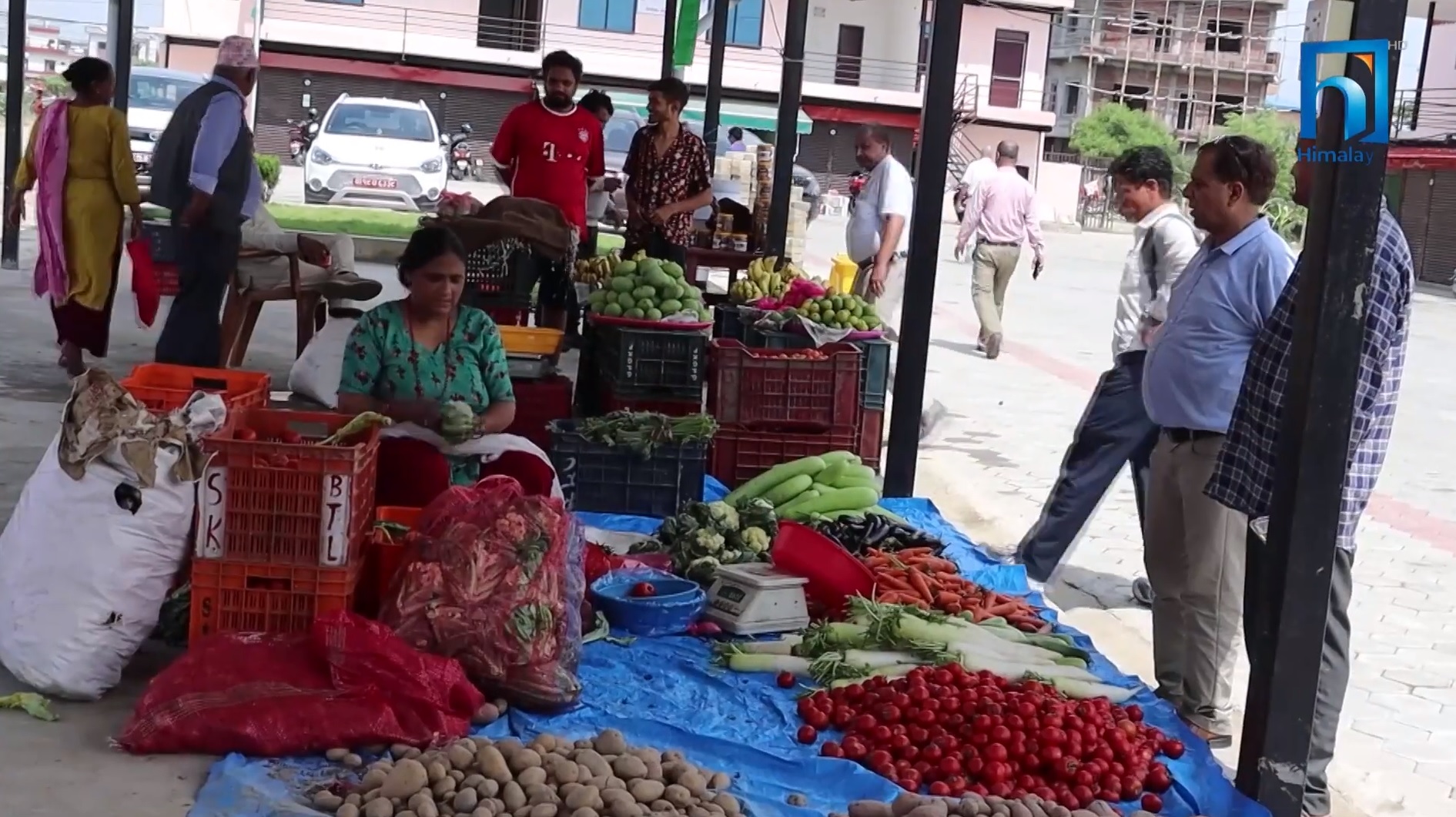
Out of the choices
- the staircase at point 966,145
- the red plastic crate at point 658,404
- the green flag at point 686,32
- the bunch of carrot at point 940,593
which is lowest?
the bunch of carrot at point 940,593

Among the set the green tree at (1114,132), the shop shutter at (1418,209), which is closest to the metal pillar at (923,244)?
the shop shutter at (1418,209)

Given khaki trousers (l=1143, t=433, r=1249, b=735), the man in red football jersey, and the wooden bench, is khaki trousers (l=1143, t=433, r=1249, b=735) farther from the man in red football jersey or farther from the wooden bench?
the wooden bench

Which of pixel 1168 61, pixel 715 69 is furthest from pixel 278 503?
pixel 1168 61

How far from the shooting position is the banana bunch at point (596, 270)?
28.4ft

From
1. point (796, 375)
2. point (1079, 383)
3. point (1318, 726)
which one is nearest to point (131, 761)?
point (1318, 726)

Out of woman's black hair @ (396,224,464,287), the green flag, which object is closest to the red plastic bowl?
woman's black hair @ (396,224,464,287)

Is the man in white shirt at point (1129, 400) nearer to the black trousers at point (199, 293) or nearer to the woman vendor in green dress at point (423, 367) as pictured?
the woman vendor in green dress at point (423, 367)

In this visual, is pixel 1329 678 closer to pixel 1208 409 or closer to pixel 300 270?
pixel 1208 409

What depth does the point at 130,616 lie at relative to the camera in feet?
13.8

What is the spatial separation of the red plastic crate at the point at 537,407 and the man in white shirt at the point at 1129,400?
2192 millimetres

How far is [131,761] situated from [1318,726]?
10.3 feet

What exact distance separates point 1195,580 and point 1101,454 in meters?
1.67

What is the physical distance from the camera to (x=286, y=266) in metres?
9.05

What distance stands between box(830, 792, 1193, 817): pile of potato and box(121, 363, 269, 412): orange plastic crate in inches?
86.5
